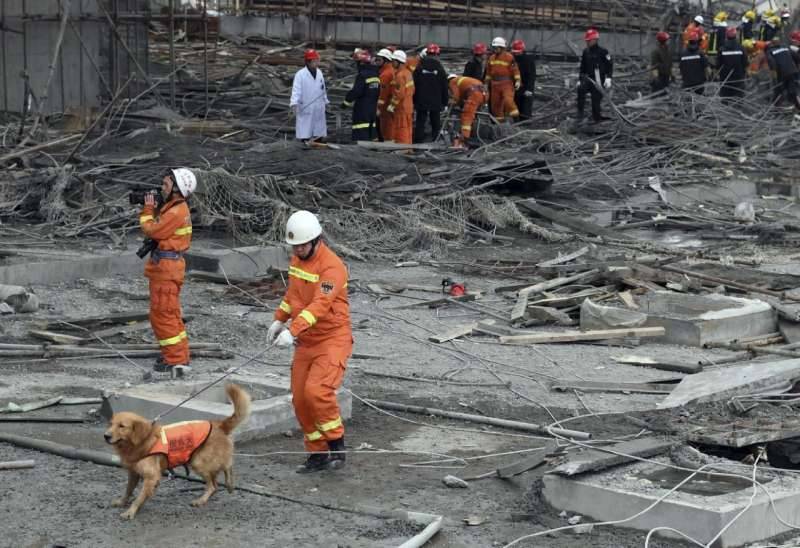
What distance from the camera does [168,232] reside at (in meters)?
11.1

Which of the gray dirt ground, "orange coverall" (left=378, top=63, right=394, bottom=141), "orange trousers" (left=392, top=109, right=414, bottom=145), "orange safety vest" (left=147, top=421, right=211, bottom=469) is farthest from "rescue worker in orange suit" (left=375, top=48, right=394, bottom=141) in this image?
"orange safety vest" (left=147, top=421, right=211, bottom=469)

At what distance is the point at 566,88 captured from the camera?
28.9 meters

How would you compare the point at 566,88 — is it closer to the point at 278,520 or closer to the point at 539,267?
the point at 539,267

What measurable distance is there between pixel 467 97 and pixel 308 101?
8.98ft

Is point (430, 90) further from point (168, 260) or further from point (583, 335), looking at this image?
point (168, 260)

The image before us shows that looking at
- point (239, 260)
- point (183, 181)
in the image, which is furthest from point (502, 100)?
point (183, 181)

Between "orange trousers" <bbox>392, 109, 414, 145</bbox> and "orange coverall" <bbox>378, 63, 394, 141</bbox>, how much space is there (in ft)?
0.34

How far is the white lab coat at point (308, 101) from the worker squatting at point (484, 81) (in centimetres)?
2

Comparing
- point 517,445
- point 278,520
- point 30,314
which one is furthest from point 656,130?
point 278,520

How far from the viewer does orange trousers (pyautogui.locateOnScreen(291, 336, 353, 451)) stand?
332 inches

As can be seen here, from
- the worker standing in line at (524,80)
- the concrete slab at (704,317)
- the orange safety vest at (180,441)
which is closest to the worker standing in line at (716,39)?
the worker standing in line at (524,80)

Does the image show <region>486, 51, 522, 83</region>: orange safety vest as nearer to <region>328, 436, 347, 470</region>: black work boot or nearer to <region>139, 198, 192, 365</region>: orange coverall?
<region>139, 198, 192, 365</region>: orange coverall

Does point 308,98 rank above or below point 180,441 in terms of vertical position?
above

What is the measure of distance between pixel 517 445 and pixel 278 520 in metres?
2.31
